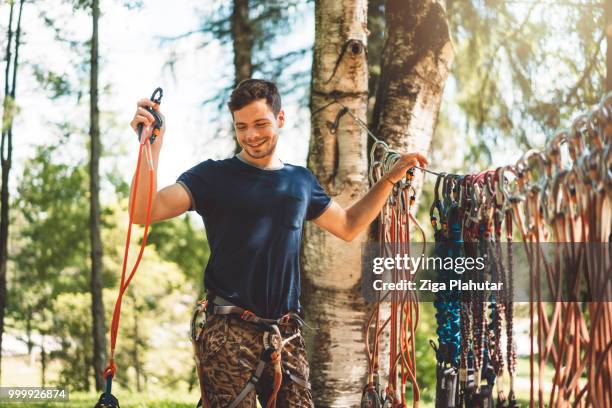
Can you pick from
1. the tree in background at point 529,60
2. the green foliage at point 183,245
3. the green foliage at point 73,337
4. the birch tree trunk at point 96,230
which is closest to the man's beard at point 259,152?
the tree in background at point 529,60

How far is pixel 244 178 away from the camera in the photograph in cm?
265

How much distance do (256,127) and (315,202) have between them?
0.43 m

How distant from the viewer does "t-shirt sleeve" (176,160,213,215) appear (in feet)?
8.48

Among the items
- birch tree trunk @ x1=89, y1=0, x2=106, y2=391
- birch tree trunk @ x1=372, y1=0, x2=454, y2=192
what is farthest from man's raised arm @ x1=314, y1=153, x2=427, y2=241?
birch tree trunk @ x1=89, y1=0, x2=106, y2=391

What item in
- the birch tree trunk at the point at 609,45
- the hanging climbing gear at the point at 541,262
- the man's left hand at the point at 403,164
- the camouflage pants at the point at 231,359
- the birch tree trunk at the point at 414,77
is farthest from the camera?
the birch tree trunk at the point at 609,45

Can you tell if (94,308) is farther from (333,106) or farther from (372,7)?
(333,106)

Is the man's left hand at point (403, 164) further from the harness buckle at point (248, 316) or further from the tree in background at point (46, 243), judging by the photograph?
the tree in background at point (46, 243)

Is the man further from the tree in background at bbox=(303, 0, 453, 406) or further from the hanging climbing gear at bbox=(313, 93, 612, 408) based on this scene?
the tree in background at bbox=(303, 0, 453, 406)

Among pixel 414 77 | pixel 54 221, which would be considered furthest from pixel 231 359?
pixel 54 221

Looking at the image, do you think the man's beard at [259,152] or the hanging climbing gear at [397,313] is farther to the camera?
the hanging climbing gear at [397,313]

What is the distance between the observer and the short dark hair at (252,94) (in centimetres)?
265

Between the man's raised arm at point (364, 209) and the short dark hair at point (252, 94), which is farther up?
the short dark hair at point (252, 94)

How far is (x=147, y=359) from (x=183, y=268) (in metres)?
3.97

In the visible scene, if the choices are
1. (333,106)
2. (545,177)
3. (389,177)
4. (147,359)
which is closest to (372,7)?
(333,106)
